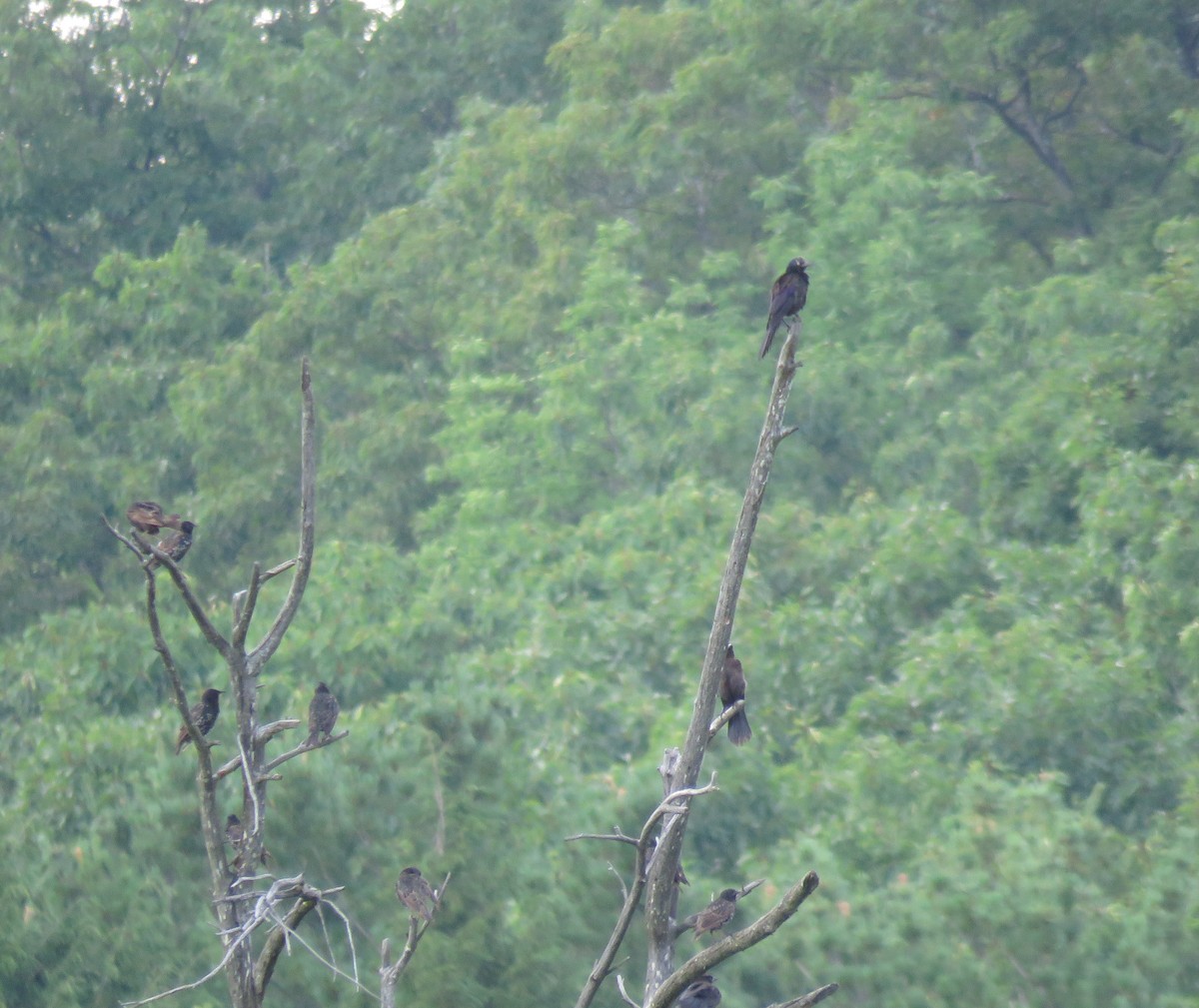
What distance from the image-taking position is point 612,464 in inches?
565

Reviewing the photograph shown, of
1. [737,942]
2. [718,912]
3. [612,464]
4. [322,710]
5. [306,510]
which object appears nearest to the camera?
[737,942]

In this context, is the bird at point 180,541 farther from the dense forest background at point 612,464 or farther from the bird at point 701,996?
the dense forest background at point 612,464

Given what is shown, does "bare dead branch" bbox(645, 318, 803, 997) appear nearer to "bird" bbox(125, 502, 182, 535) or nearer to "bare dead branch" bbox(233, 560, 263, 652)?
"bare dead branch" bbox(233, 560, 263, 652)

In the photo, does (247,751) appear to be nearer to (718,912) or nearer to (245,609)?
(245,609)

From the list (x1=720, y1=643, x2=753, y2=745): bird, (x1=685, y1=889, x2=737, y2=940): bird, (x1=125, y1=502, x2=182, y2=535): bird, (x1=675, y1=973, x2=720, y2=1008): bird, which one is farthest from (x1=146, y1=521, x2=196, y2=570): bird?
(x1=675, y1=973, x2=720, y2=1008): bird

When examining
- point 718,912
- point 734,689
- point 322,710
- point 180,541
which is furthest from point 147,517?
point 718,912

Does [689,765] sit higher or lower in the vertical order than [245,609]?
lower

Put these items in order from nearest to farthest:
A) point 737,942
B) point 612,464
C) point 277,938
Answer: point 737,942 → point 277,938 → point 612,464

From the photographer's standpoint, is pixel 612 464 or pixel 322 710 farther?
pixel 612 464

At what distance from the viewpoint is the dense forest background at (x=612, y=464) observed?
6918 millimetres

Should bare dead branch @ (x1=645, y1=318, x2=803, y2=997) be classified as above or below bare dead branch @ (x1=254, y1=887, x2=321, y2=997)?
above

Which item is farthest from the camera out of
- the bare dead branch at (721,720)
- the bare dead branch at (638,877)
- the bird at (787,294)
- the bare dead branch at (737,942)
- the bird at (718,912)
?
the bird at (787,294)

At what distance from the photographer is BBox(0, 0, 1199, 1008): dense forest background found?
6918 mm

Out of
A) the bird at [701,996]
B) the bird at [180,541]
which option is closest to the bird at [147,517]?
the bird at [180,541]
